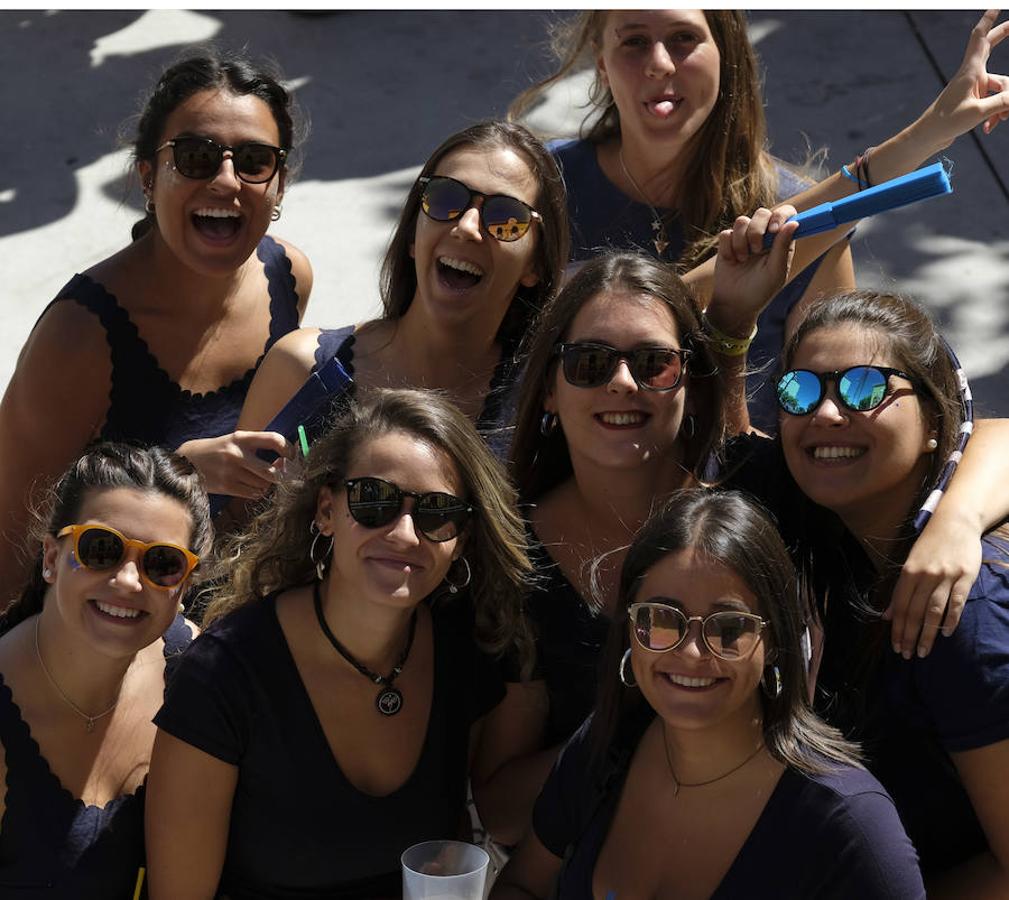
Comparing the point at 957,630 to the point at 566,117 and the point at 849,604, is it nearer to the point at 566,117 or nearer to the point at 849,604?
the point at 849,604

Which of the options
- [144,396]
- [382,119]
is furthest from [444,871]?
[382,119]

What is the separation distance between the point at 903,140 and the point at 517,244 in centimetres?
80

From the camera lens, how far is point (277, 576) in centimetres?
275

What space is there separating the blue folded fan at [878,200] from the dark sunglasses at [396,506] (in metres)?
0.83

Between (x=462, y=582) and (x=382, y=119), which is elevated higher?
(x=462, y=582)

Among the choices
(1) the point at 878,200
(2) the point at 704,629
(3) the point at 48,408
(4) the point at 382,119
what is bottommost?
(4) the point at 382,119

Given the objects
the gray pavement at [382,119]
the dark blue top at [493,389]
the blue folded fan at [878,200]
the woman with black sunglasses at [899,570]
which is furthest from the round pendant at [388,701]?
the gray pavement at [382,119]

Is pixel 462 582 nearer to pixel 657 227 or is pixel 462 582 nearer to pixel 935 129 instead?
pixel 657 227

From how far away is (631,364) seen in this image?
2777 millimetres

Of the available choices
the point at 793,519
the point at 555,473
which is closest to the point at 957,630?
the point at 793,519

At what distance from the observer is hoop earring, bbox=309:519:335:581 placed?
2.69 m

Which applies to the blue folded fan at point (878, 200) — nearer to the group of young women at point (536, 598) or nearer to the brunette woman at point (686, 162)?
the group of young women at point (536, 598)

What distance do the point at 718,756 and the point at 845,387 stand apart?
63cm

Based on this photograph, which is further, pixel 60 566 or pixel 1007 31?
pixel 1007 31
